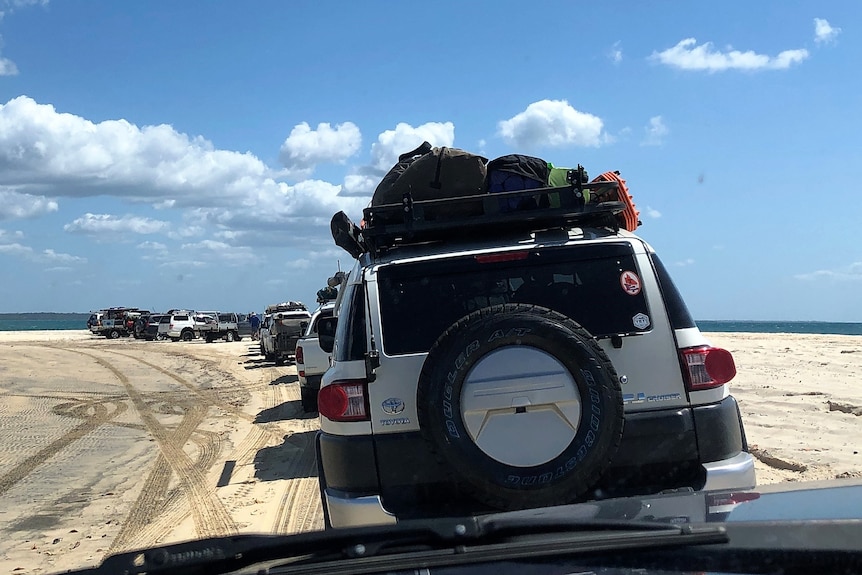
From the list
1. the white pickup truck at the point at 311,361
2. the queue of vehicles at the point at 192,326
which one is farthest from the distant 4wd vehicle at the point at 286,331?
the queue of vehicles at the point at 192,326

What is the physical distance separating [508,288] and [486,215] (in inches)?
23.9

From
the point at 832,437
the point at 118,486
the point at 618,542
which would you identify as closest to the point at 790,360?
the point at 832,437

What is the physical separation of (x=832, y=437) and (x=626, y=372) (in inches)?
236

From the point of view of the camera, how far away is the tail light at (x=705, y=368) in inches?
171

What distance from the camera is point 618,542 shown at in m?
2.41

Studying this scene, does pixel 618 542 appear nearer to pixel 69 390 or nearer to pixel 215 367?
pixel 69 390

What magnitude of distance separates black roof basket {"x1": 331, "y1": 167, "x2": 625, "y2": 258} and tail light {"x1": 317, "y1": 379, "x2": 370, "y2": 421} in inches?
39.3

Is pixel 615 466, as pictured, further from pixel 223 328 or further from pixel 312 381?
pixel 223 328

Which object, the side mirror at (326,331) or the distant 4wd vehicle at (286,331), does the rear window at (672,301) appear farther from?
the distant 4wd vehicle at (286,331)

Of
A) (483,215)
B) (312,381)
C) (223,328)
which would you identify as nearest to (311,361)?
(312,381)

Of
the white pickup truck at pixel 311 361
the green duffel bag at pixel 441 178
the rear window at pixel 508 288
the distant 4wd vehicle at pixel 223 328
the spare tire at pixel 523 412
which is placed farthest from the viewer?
the distant 4wd vehicle at pixel 223 328

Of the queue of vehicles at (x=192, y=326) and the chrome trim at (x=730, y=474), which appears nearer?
the chrome trim at (x=730, y=474)

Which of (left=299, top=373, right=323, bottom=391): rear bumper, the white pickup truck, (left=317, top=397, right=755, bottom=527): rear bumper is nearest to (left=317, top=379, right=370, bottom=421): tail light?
(left=317, top=397, right=755, bottom=527): rear bumper

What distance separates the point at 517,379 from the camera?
3965 mm
